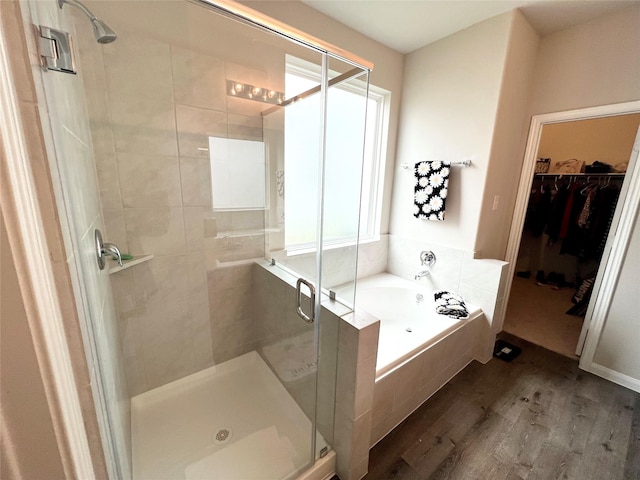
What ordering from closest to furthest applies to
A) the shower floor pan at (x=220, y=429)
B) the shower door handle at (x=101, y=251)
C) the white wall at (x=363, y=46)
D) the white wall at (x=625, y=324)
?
the shower door handle at (x=101, y=251) < the shower floor pan at (x=220, y=429) < the white wall at (x=363, y=46) < the white wall at (x=625, y=324)

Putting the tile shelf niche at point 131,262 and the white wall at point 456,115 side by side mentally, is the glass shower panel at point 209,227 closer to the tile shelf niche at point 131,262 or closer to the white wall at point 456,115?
the tile shelf niche at point 131,262

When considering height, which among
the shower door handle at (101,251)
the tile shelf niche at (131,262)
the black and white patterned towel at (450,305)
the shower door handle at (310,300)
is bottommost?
the black and white patterned towel at (450,305)

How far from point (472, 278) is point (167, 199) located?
2.35 metres

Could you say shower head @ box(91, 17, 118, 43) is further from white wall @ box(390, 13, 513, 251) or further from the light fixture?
white wall @ box(390, 13, 513, 251)

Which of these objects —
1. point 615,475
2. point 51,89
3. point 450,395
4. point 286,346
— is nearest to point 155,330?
point 286,346

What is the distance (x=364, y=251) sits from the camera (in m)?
2.59

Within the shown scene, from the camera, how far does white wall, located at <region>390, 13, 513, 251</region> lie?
1907 mm

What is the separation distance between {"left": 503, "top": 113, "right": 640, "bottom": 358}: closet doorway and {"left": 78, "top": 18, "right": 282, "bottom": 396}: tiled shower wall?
261 cm

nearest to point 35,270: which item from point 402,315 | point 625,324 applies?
point 402,315

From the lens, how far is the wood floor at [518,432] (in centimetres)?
134

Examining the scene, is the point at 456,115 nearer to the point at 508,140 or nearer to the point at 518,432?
the point at 508,140

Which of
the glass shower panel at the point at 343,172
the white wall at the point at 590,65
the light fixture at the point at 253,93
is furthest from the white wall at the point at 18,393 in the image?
the white wall at the point at 590,65

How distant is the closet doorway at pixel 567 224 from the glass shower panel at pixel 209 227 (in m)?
2.24

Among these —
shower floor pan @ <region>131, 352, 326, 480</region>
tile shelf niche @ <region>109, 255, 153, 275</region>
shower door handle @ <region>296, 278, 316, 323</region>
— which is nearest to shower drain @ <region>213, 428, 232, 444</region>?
shower floor pan @ <region>131, 352, 326, 480</region>
